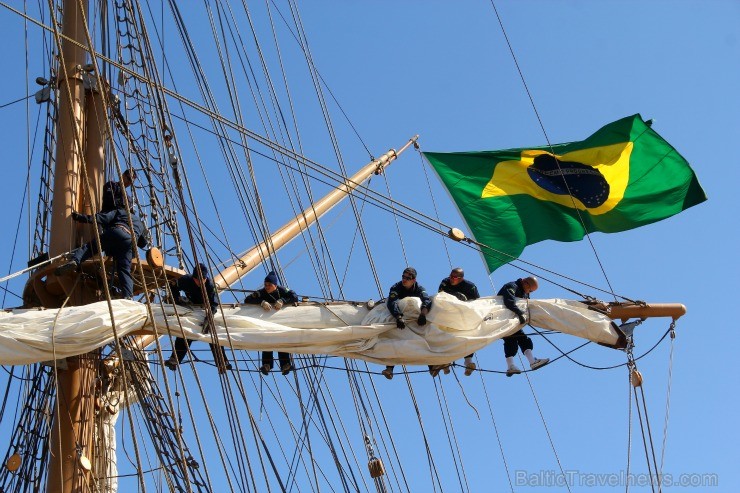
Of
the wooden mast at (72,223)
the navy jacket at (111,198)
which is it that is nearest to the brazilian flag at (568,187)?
the wooden mast at (72,223)

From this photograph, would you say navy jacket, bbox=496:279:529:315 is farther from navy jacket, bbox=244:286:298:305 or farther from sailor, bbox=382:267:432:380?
navy jacket, bbox=244:286:298:305

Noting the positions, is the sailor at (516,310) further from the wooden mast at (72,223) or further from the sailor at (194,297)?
the wooden mast at (72,223)

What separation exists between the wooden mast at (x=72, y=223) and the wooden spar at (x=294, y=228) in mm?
1844

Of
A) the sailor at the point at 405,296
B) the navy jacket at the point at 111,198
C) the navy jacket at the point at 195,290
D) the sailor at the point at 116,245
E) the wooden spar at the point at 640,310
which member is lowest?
the wooden spar at the point at 640,310

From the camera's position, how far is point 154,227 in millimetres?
15906

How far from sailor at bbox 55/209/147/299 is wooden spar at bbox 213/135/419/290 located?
171 centimetres

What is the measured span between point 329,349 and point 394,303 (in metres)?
0.82

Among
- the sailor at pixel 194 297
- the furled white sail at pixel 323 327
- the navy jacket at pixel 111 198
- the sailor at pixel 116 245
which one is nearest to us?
the furled white sail at pixel 323 327

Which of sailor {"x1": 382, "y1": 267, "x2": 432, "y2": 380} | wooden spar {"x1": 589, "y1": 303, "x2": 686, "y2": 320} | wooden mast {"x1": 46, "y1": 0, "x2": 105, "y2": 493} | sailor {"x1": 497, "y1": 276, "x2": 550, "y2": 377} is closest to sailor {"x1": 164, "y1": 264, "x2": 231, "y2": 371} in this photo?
wooden mast {"x1": 46, "y1": 0, "x2": 105, "y2": 493}

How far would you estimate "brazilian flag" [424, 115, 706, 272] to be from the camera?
16.1 m

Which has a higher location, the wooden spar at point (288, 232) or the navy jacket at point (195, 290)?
the wooden spar at point (288, 232)

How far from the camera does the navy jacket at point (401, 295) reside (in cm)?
1451

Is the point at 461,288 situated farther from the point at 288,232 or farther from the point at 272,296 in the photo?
the point at 288,232

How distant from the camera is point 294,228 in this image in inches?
746
